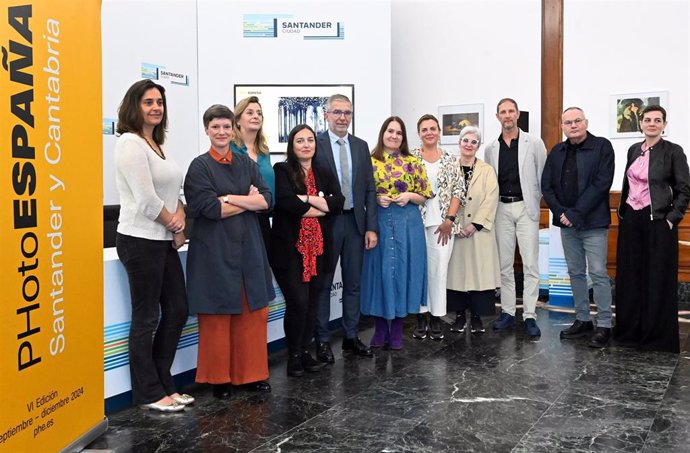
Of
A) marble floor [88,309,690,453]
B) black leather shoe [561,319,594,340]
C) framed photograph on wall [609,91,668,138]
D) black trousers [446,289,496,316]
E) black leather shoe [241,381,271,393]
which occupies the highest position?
framed photograph on wall [609,91,668,138]

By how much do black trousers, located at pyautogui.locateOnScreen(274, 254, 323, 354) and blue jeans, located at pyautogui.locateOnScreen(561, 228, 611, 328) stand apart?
6.32 feet

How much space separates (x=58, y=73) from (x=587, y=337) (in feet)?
12.8

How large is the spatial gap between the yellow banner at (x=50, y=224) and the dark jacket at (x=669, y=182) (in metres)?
3.36

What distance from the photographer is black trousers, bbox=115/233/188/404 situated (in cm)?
318

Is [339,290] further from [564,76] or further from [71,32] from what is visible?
[564,76]

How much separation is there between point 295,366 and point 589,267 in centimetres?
221

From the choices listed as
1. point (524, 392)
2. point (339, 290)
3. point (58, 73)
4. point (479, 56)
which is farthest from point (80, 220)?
point (479, 56)

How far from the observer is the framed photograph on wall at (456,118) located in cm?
737

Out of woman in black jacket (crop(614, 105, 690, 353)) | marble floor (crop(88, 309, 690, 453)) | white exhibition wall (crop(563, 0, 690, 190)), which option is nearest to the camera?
marble floor (crop(88, 309, 690, 453))

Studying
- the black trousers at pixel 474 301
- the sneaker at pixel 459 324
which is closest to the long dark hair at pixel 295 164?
the black trousers at pixel 474 301

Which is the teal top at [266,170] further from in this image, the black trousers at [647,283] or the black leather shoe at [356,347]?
the black trousers at [647,283]

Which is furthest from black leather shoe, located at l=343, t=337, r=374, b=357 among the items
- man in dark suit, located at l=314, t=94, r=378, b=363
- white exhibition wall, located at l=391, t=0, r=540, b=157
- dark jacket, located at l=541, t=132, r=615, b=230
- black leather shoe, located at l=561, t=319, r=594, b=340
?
white exhibition wall, located at l=391, t=0, r=540, b=157

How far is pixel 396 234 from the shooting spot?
175 inches

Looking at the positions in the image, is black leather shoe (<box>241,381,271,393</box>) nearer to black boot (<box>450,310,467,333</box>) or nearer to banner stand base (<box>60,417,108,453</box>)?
banner stand base (<box>60,417,108,453</box>)
